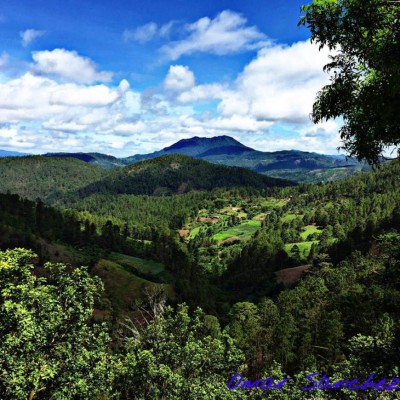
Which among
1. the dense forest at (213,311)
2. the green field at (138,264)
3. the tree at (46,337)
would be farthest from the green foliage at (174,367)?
the green field at (138,264)

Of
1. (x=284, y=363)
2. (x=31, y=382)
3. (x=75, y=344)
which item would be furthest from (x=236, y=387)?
(x=284, y=363)

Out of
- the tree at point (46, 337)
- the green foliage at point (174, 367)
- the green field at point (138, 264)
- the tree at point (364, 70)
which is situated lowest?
the green field at point (138, 264)

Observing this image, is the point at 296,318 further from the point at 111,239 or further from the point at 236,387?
the point at 111,239

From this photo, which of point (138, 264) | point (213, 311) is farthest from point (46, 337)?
point (138, 264)

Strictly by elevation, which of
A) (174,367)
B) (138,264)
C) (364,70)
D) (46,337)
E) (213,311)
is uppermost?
(364,70)

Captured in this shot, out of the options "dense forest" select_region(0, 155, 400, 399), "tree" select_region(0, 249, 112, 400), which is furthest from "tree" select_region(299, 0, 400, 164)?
"tree" select_region(0, 249, 112, 400)

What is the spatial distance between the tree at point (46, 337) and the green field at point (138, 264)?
139 meters

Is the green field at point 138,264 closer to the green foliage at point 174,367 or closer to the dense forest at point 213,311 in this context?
the dense forest at point 213,311

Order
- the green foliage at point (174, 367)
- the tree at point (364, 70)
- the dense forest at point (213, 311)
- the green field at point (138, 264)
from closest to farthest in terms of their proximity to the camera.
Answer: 1. the tree at point (364, 70)
2. the dense forest at point (213, 311)
3. the green foliage at point (174, 367)
4. the green field at point (138, 264)

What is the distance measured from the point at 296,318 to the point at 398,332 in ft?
248

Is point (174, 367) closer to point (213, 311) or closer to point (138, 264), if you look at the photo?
point (213, 311)

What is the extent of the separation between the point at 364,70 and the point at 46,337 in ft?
71.2

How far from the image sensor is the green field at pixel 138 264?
16341 centimetres

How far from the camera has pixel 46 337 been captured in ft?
66.7
